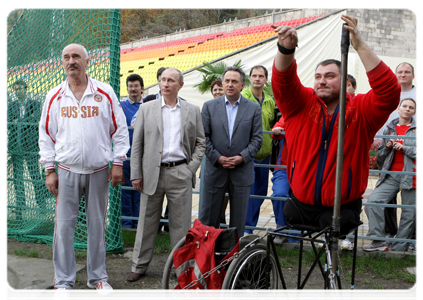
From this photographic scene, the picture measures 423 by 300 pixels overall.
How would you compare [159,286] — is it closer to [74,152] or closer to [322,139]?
[74,152]

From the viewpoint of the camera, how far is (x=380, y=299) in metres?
3.91

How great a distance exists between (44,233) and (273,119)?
330 centimetres

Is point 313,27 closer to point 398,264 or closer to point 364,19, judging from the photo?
point 364,19

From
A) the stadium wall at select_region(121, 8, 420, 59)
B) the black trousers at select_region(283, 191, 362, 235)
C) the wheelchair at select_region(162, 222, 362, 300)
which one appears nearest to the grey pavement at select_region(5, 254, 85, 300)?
the wheelchair at select_region(162, 222, 362, 300)

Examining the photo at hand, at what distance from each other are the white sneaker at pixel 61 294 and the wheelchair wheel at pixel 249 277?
5.12 feet

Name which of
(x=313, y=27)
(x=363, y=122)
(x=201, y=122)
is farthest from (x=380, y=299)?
(x=313, y=27)

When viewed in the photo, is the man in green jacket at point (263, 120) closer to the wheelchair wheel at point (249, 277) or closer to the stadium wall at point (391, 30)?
the wheelchair wheel at point (249, 277)

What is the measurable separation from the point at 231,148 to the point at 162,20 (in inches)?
1704

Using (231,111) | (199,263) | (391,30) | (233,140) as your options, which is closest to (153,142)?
(233,140)

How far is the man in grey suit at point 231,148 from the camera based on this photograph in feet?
15.1

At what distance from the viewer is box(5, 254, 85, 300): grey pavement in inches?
153

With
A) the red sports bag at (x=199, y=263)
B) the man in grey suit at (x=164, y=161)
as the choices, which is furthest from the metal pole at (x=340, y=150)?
the man in grey suit at (x=164, y=161)

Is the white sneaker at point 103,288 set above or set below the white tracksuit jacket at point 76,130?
below

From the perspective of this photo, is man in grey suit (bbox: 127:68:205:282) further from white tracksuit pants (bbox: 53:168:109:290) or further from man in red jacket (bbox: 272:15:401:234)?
man in red jacket (bbox: 272:15:401:234)
